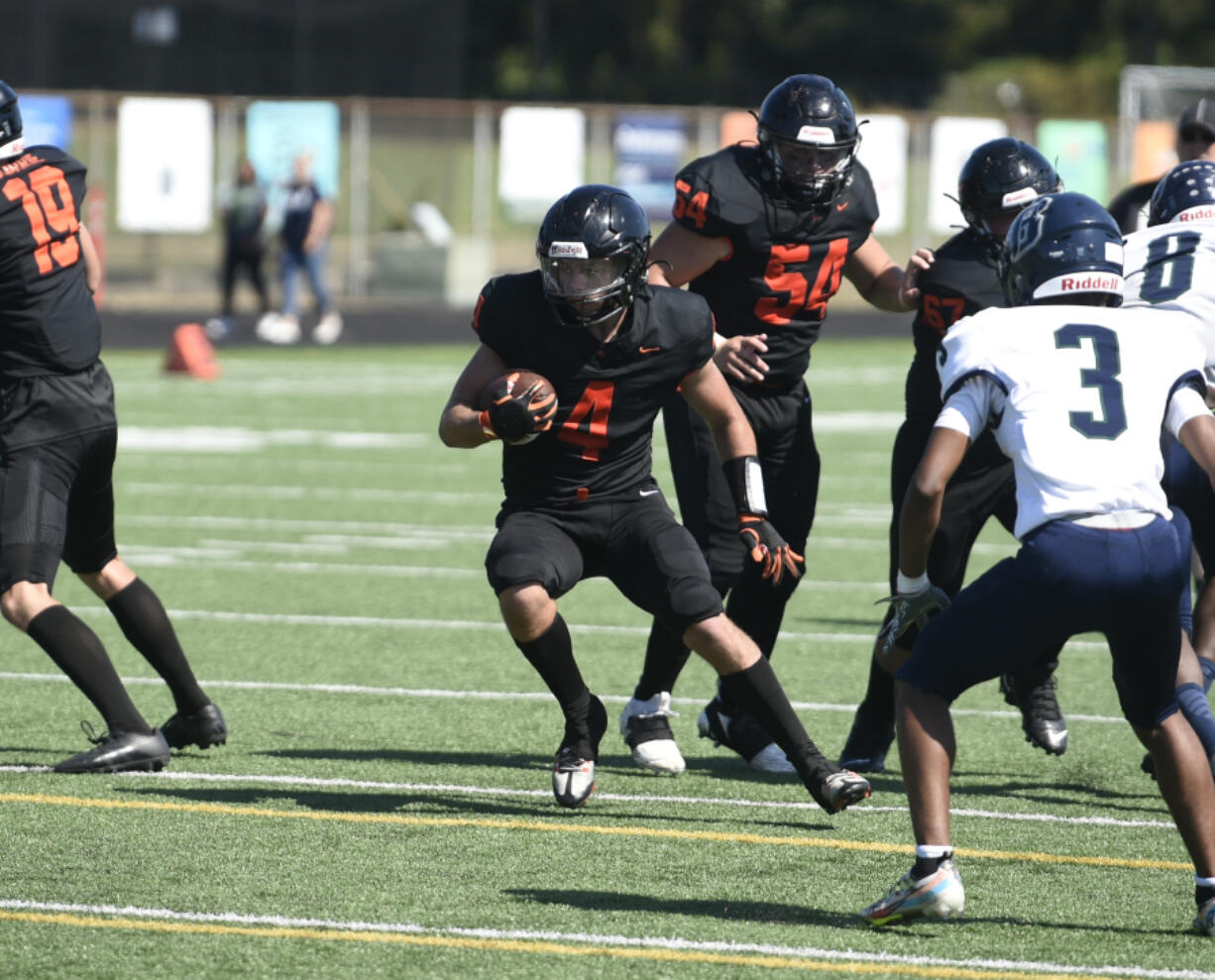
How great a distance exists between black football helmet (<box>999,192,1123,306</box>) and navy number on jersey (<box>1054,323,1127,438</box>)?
6.7 inches

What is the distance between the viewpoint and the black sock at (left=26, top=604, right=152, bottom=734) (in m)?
5.82

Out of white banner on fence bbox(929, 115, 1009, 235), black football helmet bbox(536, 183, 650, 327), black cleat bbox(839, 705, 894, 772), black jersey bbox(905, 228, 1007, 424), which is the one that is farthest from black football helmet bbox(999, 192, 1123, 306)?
white banner on fence bbox(929, 115, 1009, 235)

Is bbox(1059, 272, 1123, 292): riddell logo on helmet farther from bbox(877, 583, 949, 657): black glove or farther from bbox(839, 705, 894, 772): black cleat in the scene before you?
bbox(839, 705, 894, 772): black cleat

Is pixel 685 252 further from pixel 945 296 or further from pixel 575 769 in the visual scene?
pixel 575 769

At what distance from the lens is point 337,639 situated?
8367 millimetres

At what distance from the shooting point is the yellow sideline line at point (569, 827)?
515 centimetres

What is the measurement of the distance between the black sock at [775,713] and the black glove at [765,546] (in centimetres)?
27

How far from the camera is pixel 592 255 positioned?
212 inches

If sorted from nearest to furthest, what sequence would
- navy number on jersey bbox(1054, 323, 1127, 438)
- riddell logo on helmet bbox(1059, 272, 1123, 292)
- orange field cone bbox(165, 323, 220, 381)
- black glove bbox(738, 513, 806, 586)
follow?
navy number on jersey bbox(1054, 323, 1127, 438), riddell logo on helmet bbox(1059, 272, 1123, 292), black glove bbox(738, 513, 806, 586), orange field cone bbox(165, 323, 220, 381)

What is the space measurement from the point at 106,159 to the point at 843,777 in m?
27.1

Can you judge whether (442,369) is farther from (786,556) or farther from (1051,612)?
(1051,612)

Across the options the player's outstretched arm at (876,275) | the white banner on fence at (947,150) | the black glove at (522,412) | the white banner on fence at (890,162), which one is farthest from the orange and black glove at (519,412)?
the white banner on fence at (947,150)

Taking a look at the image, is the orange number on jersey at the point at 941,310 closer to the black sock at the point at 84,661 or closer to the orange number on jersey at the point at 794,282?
the orange number on jersey at the point at 794,282

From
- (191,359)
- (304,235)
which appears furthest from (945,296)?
(304,235)
